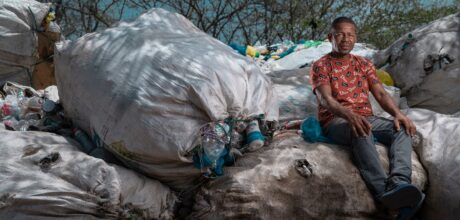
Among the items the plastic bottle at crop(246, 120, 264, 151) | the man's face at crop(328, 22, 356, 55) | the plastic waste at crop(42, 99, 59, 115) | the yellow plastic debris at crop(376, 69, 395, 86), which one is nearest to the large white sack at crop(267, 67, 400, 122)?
the yellow plastic debris at crop(376, 69, 395, 86)

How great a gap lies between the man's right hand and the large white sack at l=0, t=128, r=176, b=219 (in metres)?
0.84

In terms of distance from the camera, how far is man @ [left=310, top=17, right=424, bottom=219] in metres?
2.12

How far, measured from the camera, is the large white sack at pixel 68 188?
6.39 feet

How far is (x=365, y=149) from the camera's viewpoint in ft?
7.29

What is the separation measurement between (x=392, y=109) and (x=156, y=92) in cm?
115

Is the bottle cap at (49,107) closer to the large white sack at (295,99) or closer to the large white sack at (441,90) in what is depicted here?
the large white sack at (295,99)

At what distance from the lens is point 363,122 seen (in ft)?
7.53

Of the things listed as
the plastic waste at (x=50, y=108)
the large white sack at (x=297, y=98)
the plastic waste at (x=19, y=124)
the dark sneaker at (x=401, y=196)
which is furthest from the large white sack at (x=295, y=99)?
the plastic waste at (x=19, y=124)

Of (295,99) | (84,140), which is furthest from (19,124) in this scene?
(295,99)

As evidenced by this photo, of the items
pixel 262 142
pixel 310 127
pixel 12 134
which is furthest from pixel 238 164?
pixel 12 134

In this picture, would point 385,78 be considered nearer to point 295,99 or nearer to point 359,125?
point 295,99

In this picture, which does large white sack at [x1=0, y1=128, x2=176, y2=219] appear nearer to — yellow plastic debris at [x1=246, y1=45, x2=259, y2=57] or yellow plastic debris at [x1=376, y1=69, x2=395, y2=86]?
yellow plastic debris at [x1=376, y1=69, x2=395, y2=86]

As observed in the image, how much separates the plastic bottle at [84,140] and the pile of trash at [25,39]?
1.67m

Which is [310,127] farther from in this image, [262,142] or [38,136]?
[38,136]
